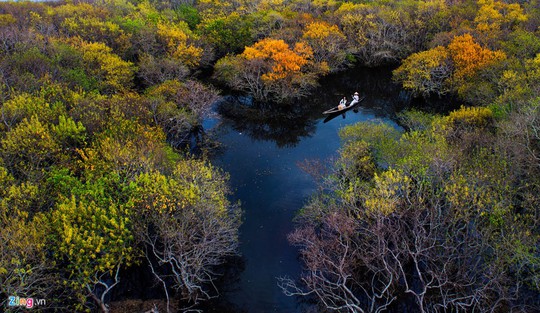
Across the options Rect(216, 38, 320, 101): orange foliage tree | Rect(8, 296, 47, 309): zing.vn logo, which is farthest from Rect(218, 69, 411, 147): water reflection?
Rect(8, 296, 47, 309): zing.vn logo

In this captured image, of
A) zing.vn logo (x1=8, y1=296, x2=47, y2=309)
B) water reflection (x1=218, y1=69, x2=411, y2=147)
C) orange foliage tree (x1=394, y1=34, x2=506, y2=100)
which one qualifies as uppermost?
zing.vn logo (x1=8, y1=296, x2=47, y2=309)

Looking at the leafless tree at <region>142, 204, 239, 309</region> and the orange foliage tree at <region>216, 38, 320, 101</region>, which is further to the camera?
the orange foliage tree at <region>216, 38, 320, 101</region>

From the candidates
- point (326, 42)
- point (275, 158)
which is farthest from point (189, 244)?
point (326, 42)

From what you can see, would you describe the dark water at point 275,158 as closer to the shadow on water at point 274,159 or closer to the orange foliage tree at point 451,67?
the shadow on water at point 274,159

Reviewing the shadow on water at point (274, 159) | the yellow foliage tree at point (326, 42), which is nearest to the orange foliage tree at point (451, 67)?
the shadow on water at point (274, 159)

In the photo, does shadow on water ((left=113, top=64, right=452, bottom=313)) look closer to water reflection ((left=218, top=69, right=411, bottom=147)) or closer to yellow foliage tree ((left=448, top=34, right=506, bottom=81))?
water reflection ((left=218, top=69, right=411, bottom=147))

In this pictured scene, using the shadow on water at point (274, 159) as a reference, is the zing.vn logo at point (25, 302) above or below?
above

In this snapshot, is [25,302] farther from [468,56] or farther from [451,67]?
[451,67]
